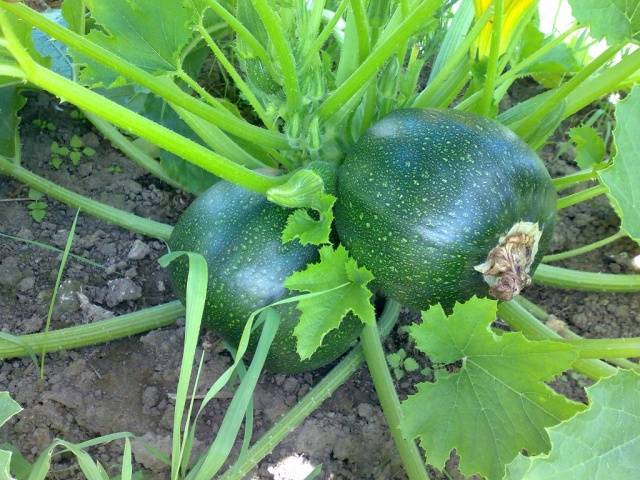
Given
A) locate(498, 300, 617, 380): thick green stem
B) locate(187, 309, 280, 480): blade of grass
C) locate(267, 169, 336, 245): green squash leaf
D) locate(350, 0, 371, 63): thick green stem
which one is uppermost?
locate(350, 0, 371, 63): thick green stem

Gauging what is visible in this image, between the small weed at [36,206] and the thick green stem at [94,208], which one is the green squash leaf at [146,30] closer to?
the thick green stem at [94,208]

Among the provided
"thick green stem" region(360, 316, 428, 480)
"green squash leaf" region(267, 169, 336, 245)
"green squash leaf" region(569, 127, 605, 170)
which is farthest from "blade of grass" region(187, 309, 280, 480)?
"green squash leaf" region(569, 127, 605, 170)

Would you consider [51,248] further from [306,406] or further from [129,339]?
[306,406]

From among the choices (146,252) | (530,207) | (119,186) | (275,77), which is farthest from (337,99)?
(119,186)

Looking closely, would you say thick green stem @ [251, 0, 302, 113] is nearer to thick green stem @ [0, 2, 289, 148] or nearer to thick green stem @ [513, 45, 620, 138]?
thick green stem @ [0, 2, 289, 148]

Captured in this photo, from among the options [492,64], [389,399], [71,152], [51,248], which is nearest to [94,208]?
[51,248]

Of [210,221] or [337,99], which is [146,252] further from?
[337,99]
